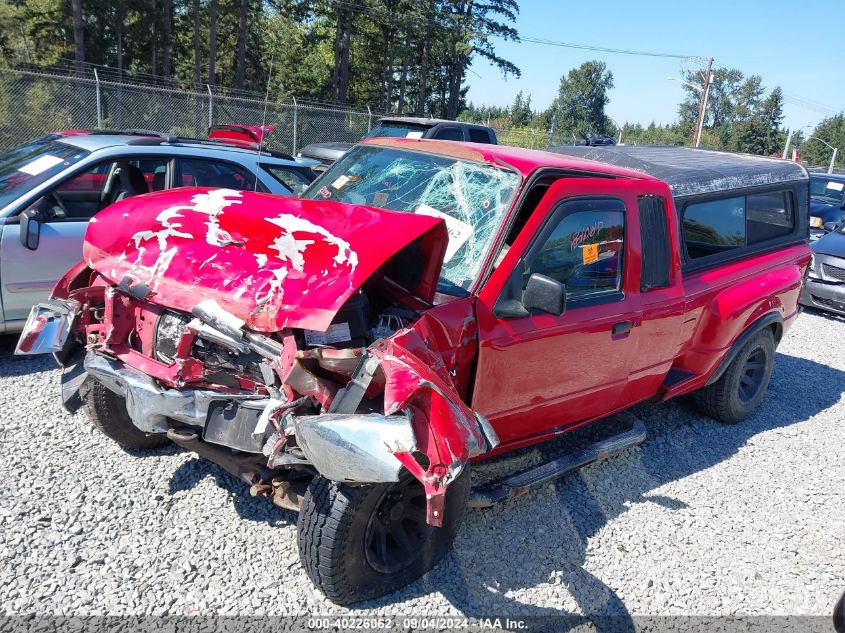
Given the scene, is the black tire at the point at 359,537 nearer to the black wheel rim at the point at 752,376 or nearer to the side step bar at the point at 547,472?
the side step bar at the point at 547,472

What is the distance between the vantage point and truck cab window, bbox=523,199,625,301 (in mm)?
3119

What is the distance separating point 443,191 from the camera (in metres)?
3.33

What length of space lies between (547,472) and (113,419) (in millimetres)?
2517

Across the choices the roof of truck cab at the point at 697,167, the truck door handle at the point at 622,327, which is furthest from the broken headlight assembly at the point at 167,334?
the roof of truck cab at the point at 697,167

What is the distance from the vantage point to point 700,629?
2.85 metres

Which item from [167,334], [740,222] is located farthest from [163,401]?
[740,222]

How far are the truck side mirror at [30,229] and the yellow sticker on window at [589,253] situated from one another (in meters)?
3.99

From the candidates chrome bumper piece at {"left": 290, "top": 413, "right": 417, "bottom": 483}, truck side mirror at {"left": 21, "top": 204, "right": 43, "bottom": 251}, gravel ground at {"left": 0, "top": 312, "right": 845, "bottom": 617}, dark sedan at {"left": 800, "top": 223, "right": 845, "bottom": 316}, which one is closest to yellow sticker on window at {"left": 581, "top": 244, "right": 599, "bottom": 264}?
gravel ground at {"left": 0, "top": 312, "right": 845, "bottom": 617}

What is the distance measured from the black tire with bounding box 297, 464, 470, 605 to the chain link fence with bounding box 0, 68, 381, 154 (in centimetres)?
1314

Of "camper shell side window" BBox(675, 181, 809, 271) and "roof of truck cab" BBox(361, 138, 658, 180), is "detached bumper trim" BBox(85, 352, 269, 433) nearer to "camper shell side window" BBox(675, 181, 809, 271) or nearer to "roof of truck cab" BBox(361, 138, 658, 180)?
"roof of truck cab" BBox(361, 138, 658, 180)

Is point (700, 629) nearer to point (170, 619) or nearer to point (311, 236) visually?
point (170, 619)

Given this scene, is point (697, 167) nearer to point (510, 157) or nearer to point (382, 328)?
point (510, 157)

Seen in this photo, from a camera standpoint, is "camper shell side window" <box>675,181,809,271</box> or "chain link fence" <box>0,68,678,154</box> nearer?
"camper shell side window" <box>675,181,809,271</box>

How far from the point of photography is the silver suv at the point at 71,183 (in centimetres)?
459
